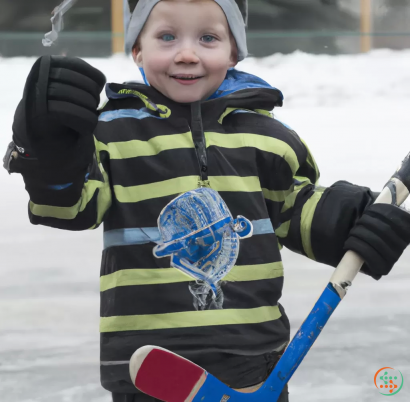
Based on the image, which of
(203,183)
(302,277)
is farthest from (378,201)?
(302,277)

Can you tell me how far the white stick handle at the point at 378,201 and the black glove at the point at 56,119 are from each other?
1.01ft

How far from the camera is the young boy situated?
2.71 feet

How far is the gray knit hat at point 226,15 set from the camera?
34.8 inches

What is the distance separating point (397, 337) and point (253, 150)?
2.60ft

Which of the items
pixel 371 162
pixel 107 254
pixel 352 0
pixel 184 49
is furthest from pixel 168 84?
pixel 352 0

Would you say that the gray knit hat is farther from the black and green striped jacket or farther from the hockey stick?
the hockey stick

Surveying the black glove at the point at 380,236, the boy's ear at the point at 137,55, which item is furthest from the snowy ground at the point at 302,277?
the boy's ear at the point at 137,55

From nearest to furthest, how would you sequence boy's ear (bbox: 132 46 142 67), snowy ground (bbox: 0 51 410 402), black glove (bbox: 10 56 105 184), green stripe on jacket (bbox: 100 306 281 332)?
1. black glove (bbox: 10 56 105 184)
2. green stripe on jacket (bbox: 100 306 281 332)
3. boy's ear (bbox: 132 46 142 67)
4. snowy ground (bbox: 0 51 410 402)

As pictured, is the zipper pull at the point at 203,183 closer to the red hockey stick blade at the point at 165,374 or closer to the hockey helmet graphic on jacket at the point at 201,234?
the hockey helmet graphic on jacket at the point at 201,234

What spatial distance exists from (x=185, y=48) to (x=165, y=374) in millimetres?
345

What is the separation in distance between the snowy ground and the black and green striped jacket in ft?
1.79

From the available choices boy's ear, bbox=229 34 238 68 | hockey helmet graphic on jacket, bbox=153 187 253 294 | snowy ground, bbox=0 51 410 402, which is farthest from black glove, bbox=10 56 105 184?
snowy ground, bbox=0 51 410 402

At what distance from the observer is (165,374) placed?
0.79 meters

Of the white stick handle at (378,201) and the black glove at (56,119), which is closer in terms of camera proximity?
the black glove at (56,119)
